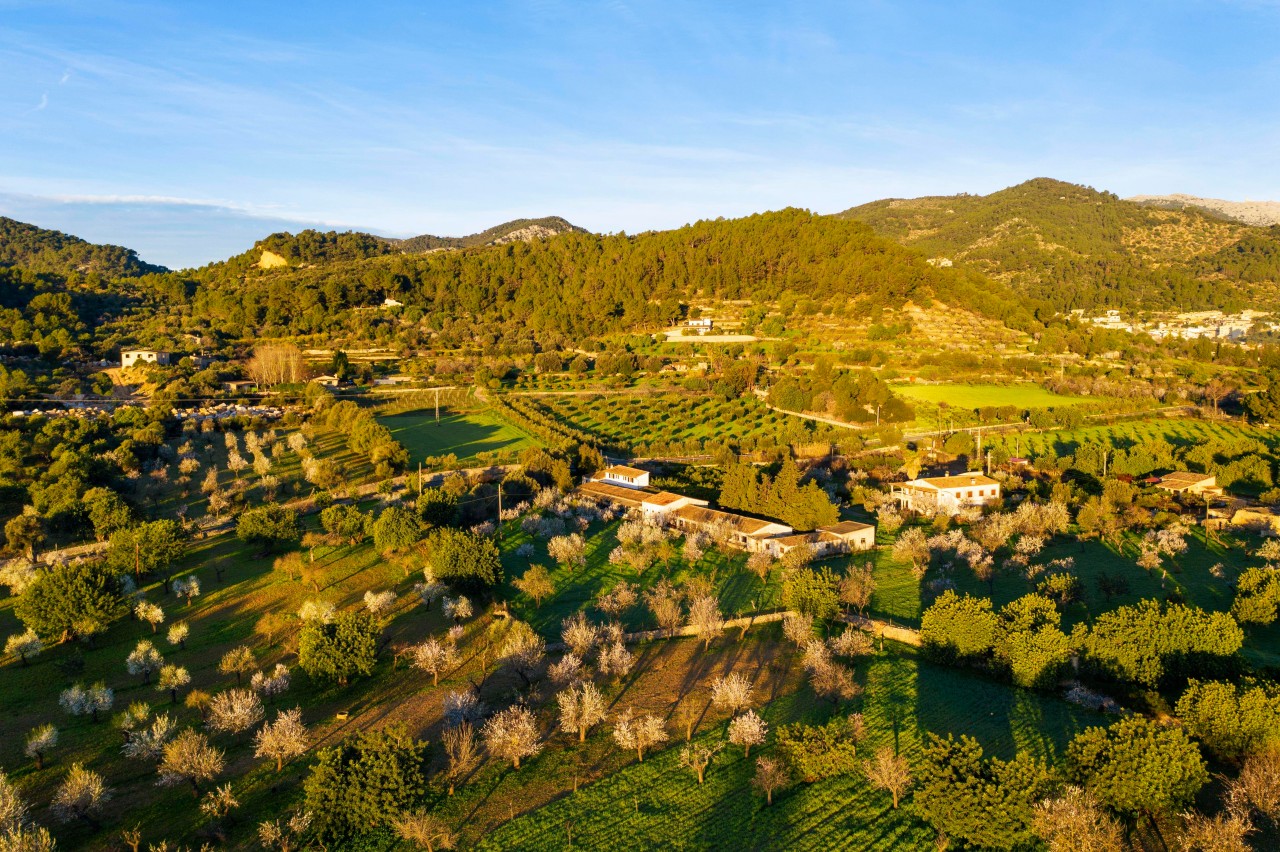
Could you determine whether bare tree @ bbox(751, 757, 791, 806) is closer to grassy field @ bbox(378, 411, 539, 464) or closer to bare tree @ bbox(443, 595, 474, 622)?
bare tree @ bbox(443, 595, 474, 622)

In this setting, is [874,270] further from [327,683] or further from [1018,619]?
[327,683]

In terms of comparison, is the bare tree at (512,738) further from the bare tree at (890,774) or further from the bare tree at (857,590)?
the bare tree at (857,590)

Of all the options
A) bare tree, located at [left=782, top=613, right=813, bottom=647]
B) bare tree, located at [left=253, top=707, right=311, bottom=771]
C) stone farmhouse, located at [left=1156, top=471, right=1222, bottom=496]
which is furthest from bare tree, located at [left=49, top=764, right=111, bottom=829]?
stone farmhouse, located at [left=1156, top=471, right=1222, bottom=496]

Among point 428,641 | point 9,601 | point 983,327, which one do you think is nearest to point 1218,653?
point 428,641

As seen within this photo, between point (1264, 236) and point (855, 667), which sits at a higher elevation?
point (1264, 236)

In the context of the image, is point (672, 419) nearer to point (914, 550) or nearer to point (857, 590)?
point (914, 550)

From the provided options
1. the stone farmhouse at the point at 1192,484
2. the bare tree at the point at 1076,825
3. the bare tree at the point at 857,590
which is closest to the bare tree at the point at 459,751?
the bare tree at the point at 1076,825
